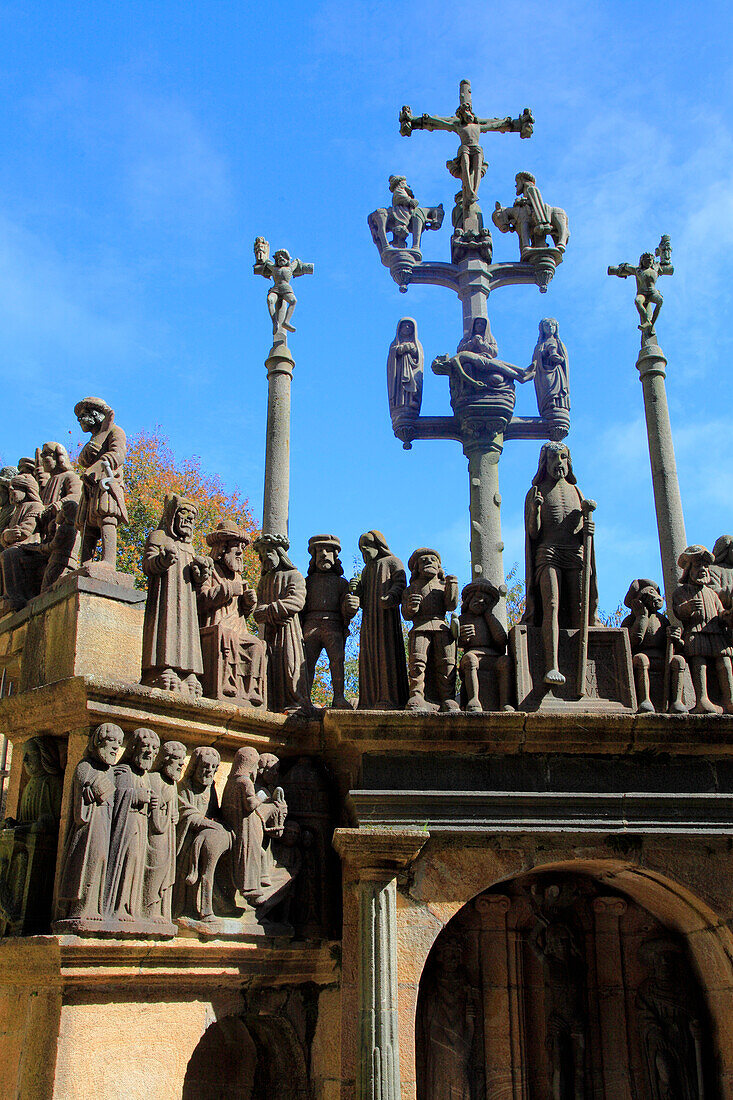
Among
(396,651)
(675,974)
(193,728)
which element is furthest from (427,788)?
(675,974)

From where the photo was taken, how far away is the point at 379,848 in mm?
7410

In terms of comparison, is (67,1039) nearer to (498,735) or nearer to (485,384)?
(498,735)

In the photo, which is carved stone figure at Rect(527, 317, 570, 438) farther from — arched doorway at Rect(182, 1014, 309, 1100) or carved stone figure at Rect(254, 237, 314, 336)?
arched doorway at Rect(182, 1014, 309, 1100)

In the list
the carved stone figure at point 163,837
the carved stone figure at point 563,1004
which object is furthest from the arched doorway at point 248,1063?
the carved stone figure at point 563,1004

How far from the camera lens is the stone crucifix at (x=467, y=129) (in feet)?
55.2

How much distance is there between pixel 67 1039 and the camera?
6602 mm

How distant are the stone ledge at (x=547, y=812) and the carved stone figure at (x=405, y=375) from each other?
909 centimetres

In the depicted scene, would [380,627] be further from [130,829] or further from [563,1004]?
[563,1004]

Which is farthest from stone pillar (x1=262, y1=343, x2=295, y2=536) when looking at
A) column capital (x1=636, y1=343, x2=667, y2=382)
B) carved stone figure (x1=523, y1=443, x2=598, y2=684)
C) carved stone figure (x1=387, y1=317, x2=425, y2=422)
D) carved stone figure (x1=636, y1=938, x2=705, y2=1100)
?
carved stone figure (x1=636, y1=938, x2=705, y2=1100)

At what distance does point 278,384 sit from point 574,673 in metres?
8.93

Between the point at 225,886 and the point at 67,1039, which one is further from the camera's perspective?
the point at 225,886

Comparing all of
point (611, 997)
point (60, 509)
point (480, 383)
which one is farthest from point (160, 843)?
point (480, 383)

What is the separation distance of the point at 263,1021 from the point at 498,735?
287 centimetres

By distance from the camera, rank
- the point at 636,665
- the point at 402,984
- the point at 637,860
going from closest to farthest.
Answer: the point at 402,984 < the point at 637,860 < the point at 636,665
